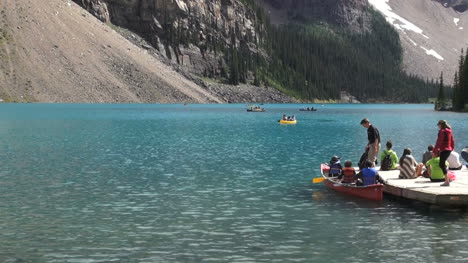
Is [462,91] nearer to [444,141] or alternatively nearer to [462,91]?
[462,91]

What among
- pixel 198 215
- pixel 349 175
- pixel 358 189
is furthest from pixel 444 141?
pixel 198 215

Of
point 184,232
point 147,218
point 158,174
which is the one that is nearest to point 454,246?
point 184,232

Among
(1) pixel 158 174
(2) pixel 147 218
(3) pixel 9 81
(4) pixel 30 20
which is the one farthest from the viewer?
(4) pixel 30 20

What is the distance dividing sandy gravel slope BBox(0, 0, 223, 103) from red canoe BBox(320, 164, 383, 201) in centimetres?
14984

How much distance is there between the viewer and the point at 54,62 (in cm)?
18012

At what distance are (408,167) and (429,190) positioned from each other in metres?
4.77

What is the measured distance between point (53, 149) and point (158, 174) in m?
19.8

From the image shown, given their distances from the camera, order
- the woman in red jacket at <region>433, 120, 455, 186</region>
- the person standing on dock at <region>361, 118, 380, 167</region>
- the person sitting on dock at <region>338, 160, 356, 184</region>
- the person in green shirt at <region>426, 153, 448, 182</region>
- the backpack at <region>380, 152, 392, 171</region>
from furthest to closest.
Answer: the backpack at <region>380, 152, 392, 171</region>
the person standing on dock at <region>361, 118, 380, 167</region>
the person sitting on dock at <region>338, 160, 356, 184</region>
the person in green shirt at <region>426, 153, 448, 182</region>
the woman in red jacket at <region>433, 120, 455, 186</region>

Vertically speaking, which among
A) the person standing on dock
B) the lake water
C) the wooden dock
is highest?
the person standing on dock

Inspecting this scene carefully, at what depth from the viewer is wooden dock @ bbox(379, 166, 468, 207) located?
28875 mm

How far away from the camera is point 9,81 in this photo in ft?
567

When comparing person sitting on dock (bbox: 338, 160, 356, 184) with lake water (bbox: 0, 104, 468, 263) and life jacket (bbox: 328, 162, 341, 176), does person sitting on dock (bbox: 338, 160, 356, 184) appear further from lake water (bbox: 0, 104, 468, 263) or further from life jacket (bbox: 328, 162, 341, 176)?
life jacket (bbox: 328, 162, 341, 176)

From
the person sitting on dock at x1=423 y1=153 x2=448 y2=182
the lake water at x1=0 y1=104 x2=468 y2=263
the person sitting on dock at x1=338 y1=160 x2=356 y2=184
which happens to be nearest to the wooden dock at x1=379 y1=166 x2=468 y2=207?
the person sitting on dock at x1=423 y1=153 x2=448 y2=182

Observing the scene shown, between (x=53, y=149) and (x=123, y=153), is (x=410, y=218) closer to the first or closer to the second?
(x=123, y=153)
